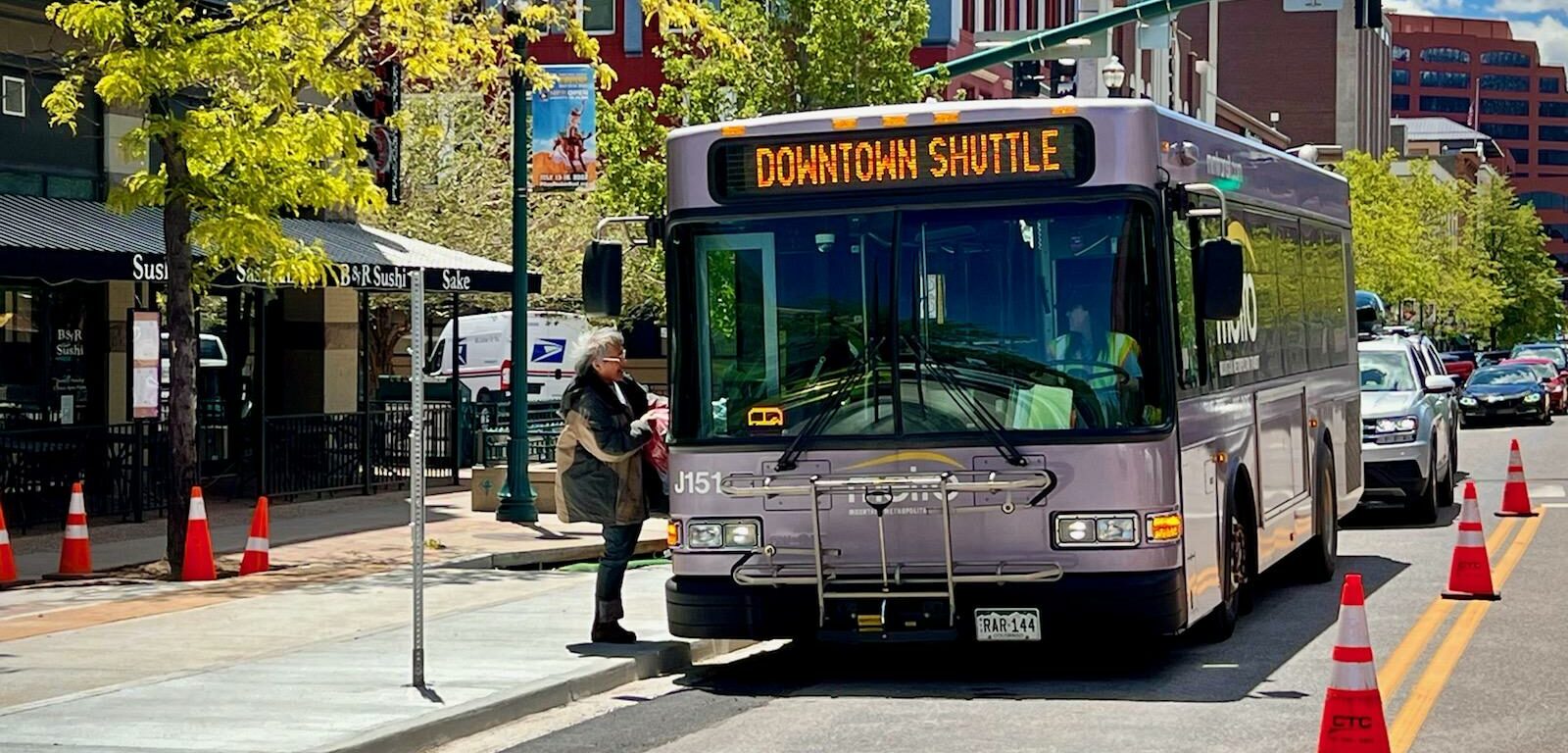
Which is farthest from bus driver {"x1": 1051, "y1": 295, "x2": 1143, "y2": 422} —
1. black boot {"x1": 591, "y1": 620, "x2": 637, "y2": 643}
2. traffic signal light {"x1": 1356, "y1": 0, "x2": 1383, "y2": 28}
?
traffic signal light {"x1": 1356, "y1": 0, "x2": 1383, "y2": 28}

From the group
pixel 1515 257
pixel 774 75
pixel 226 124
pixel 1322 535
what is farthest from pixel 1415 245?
pixel 226 124

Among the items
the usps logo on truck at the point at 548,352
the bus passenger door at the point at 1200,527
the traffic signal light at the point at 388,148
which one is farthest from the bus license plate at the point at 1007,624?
the usps logo on truck at the point at 548,352

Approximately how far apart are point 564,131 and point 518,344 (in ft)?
7.43

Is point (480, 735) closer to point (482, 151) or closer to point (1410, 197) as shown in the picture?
point (482, 151)

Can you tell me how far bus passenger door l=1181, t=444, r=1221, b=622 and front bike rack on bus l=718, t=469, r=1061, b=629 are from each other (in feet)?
2.98

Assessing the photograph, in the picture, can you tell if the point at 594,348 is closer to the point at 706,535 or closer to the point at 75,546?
the point at 706,535

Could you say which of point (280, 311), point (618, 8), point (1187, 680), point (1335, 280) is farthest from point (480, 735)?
point (618, 8)

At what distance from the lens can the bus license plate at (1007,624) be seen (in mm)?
10805

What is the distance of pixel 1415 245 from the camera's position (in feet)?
249

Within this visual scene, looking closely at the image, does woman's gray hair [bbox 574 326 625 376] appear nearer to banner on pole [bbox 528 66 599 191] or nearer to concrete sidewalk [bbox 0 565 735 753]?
concrete sidewalk [bbox 0 565 735 753]

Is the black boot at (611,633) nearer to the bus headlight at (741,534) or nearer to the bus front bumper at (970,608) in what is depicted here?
the bus front bumper at (970,608)

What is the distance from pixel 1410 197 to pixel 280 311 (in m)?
57.5

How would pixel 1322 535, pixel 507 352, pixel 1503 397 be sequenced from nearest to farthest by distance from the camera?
pixel 1322 535, pixel 507 352, pixel 1503 397

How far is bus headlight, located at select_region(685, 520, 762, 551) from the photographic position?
11273mm
